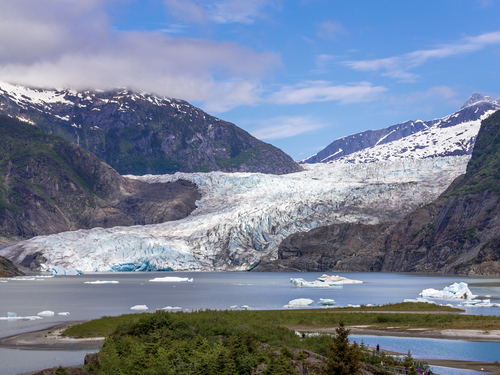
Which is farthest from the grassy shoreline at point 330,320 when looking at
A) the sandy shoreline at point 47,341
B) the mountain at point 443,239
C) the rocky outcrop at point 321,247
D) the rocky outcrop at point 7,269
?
the rocky outcrop at point 321,247

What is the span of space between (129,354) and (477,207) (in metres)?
122

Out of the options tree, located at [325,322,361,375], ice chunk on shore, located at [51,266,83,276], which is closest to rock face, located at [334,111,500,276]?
ice chunk on shore, located at [51,266,83,276]

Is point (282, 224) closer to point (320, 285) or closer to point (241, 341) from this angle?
point (320, 285)

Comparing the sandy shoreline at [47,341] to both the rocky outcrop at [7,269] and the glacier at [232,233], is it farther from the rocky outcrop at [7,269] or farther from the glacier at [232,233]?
the glacier at [232,233]

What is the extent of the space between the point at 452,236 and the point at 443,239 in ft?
8.09

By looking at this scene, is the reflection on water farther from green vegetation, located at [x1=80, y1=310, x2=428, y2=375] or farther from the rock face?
the rock face

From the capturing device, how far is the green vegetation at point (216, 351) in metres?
20.2

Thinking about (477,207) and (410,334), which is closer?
(410,334)

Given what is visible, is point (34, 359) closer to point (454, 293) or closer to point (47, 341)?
point (47, 341)

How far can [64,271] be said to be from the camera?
457ft

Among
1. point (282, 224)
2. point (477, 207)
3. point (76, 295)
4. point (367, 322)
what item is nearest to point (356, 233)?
point (282, 224)

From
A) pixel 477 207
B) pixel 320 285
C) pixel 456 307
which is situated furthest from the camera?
pixel 477 207

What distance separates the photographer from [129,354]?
24.6 metres

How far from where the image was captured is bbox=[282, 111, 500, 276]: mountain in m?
121
